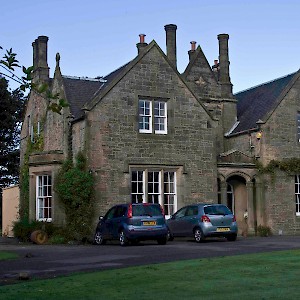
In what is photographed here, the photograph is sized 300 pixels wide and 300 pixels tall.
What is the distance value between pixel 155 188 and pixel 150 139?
2.32 metres

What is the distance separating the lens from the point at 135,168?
95.7 feet

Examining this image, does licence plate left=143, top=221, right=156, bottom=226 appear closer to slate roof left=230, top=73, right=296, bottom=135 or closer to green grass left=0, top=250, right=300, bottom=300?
green grass left=0, top=250, right=300, bottom=300

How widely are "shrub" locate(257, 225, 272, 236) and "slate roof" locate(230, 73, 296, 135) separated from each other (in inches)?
219

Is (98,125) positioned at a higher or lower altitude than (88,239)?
higher

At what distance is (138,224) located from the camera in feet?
76.1

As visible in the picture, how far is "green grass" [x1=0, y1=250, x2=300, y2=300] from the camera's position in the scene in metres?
9.84

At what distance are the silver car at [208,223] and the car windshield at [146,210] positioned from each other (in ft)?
6.41

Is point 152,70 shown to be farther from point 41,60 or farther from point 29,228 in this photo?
point 29,228

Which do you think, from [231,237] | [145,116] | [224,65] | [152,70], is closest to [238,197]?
[145,116]

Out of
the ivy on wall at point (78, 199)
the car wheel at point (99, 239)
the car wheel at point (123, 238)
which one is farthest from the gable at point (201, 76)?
the car wheel at point (123, 238)

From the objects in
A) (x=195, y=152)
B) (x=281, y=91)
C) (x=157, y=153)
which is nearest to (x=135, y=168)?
(x=157, y=153)

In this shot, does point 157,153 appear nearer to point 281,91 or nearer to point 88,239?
point 88,239

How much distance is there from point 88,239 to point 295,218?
12.2m

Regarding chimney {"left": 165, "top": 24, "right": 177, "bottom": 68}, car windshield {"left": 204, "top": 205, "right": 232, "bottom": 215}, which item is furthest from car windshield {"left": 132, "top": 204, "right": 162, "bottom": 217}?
chimney {"left": 165, "top": 24, "right": 177, "bottom": 68}
